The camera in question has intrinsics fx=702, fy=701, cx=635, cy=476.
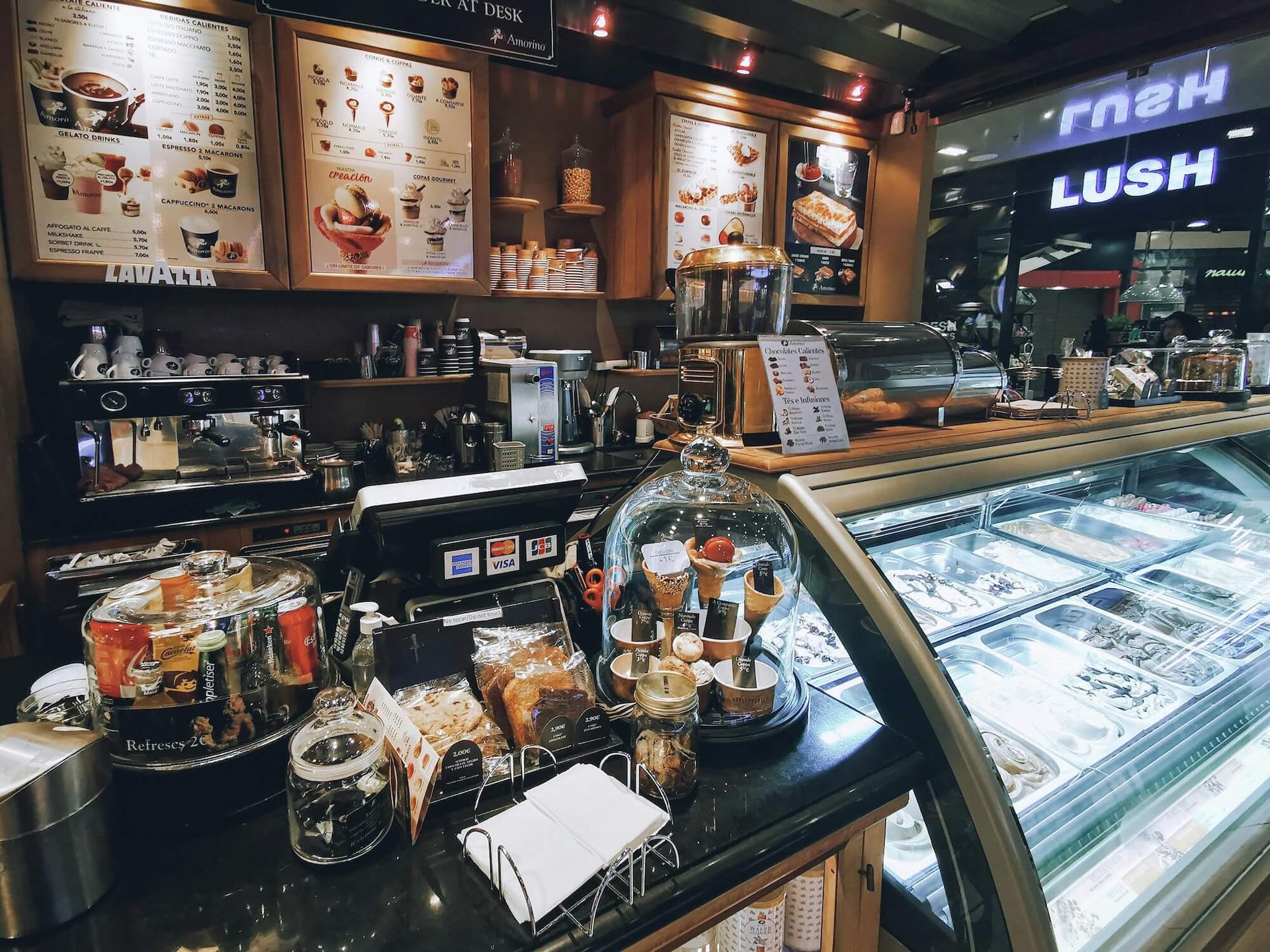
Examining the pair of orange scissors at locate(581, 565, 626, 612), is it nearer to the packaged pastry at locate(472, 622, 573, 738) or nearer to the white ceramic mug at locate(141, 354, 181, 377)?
the packaged pastry at locate(472, 622, 573, 738)

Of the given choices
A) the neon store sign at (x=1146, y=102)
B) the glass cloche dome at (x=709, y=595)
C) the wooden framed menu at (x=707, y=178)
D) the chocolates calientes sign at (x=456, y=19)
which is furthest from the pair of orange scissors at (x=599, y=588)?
the neon store sign at (x=1146, y=102)

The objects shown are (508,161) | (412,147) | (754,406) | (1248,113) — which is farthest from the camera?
(1248,113)

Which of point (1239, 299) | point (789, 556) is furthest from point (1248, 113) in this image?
point (789, 556)

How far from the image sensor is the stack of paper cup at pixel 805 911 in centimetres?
116

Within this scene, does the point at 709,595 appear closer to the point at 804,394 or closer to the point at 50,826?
the point at 804,394

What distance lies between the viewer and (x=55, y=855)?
0.69 meters

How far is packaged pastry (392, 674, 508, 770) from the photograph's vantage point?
3.10 feet

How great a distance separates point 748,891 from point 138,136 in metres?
3.40

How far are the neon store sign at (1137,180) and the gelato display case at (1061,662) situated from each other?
3.71m

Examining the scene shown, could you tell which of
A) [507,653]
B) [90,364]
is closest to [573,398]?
[90,364]

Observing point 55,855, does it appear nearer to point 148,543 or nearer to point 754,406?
point 754,406

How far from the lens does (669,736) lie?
905 mm

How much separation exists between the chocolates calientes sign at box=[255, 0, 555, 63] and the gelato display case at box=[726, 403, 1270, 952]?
1.73m

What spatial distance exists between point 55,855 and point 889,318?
16.2 ft
